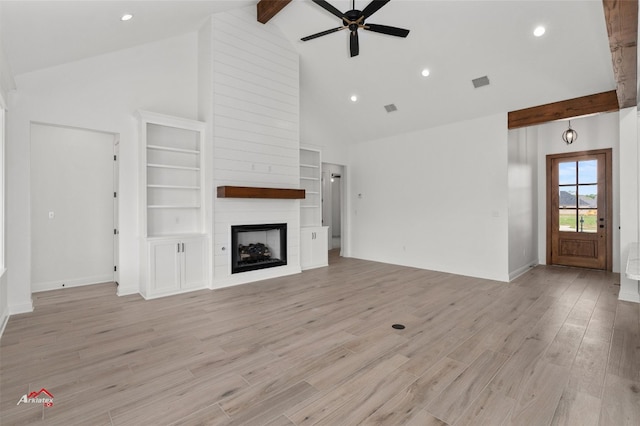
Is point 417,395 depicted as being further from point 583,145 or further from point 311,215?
point 583,145

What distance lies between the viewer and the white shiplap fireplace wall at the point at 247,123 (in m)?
5.19

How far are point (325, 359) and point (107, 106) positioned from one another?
4739 mm

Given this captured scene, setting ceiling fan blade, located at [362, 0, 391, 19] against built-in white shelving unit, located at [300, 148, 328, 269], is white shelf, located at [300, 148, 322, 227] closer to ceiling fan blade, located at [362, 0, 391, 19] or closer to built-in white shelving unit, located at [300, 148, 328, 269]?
built-in white shelving unit, located at [300, 148, 328, 269]

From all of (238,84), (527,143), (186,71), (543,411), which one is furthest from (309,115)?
(543,411)

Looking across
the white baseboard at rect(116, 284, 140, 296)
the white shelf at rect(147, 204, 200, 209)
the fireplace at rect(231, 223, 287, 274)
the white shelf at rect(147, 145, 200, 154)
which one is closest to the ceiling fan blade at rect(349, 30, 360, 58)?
the white shelf at rect(147, 145, 200, 154)

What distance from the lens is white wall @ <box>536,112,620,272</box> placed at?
627 cm

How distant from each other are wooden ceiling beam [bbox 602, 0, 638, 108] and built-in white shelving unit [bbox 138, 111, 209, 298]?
5.01 metres

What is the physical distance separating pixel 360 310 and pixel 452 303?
1.33 m

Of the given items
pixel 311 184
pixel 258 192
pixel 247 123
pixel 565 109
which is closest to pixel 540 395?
pixel 258 192

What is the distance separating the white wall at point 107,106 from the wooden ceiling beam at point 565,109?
5641mm

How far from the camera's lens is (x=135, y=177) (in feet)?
16.3

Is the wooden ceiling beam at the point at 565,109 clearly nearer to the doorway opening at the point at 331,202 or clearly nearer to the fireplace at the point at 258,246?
the fireplace at the point at 258,246

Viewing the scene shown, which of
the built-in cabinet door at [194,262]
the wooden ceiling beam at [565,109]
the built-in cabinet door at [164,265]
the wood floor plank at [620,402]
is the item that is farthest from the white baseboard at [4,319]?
the wooden ceiling beam at [565,109]

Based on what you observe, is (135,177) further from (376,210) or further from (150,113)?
(376,210)
